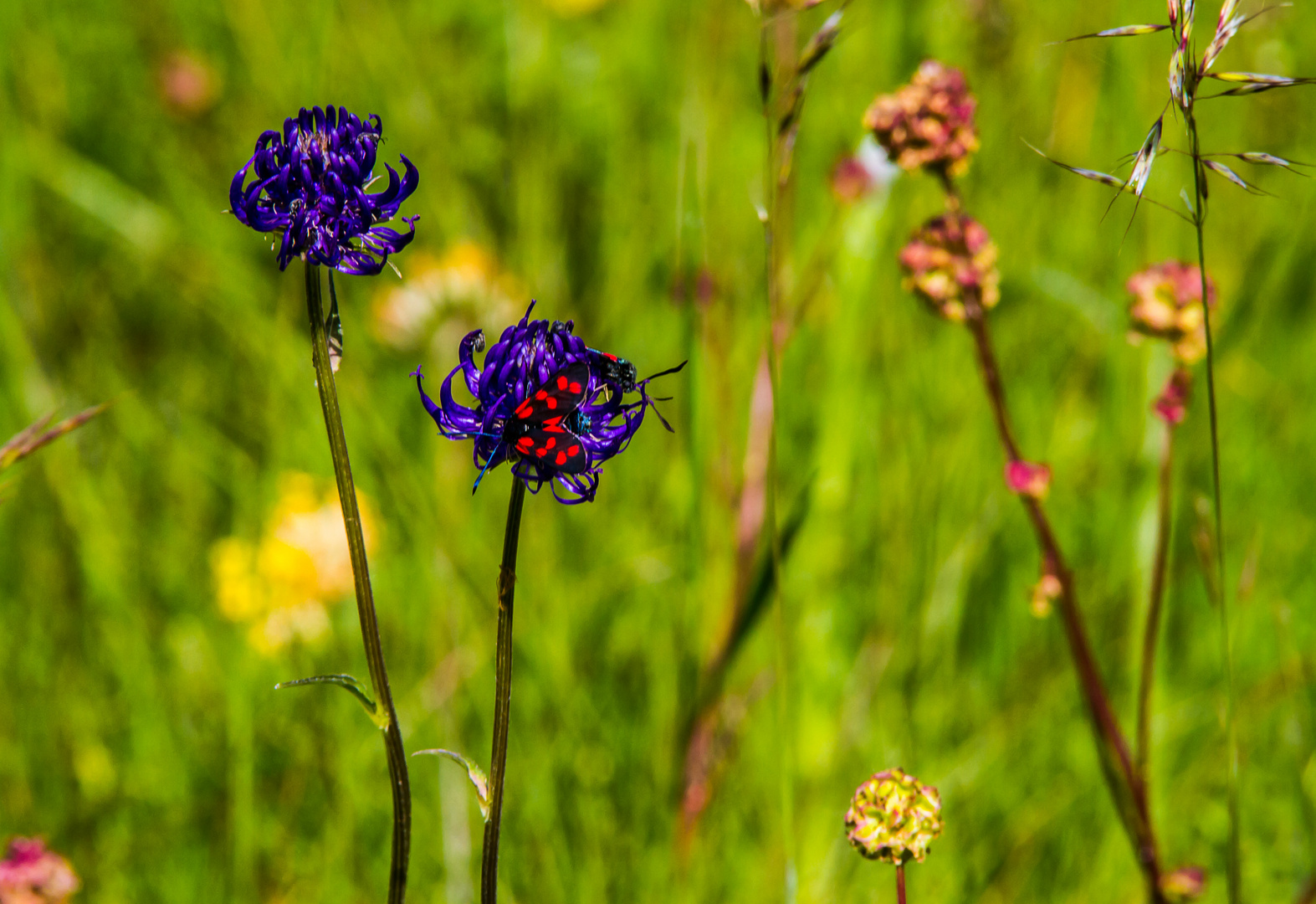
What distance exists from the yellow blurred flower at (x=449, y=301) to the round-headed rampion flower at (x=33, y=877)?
1.99 metres

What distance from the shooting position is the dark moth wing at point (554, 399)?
0.98 meters

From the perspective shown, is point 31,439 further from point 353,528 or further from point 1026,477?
point 1026,477

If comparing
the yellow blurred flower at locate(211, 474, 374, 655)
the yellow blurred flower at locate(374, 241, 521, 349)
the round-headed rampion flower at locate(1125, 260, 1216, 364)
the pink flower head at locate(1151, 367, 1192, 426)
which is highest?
the yellow blurred flower at locate(374, 241, 521, 349)

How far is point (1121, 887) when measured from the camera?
1.82m

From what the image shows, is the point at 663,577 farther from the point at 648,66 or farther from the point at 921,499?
the point at 648,66

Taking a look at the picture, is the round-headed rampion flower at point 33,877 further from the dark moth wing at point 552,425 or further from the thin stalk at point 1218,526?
the thin stalk at point 1218,526

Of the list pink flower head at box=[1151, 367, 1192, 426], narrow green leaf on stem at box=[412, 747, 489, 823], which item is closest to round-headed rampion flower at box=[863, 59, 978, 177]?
pink flower head at box=[1151, 367, 1192, 426]

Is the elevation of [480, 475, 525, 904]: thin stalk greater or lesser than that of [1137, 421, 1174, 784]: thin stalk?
lesser

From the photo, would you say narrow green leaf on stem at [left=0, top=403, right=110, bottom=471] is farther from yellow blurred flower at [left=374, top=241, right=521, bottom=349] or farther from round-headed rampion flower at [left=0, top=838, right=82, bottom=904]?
yellow blurred flower at [left=374, top=241, right=521, bottom=349]

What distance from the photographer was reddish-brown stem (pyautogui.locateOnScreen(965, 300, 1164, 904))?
58.7 inches

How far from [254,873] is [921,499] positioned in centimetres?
148

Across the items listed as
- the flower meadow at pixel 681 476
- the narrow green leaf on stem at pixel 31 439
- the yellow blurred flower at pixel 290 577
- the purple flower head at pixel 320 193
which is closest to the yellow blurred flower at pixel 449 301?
the flower meadow at pixel 681 476

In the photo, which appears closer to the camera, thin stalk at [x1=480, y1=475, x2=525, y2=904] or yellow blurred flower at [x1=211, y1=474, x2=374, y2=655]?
thin stalk at [x1=480, y1=475, x2=525, y2=904]

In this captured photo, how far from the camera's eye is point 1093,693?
154 centimetres
